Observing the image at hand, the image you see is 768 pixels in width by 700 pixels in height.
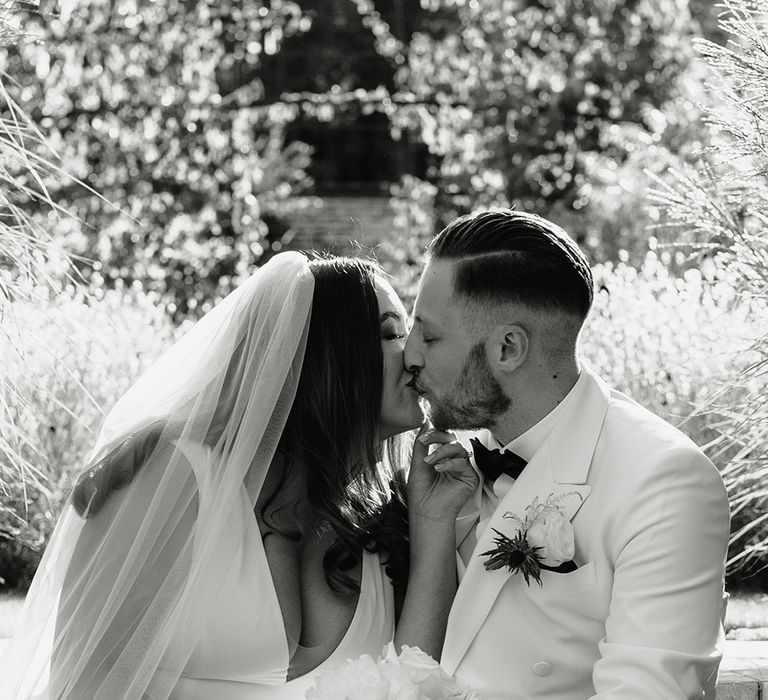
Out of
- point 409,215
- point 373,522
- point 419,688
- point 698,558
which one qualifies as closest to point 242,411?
point 373,522

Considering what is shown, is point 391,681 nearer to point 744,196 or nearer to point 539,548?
point 539,548

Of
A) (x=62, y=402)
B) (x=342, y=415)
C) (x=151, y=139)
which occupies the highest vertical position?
(x=342, y=415)

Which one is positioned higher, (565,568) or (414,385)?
(414,385)

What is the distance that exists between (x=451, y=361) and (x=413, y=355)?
0.52 feet

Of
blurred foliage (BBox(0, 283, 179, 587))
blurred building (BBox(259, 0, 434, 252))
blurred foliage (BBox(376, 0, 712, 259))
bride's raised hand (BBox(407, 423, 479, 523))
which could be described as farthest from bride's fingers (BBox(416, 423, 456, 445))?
blurred foliage (BBox(376, 0, 712, 259))

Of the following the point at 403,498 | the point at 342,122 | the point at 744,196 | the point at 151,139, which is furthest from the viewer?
the point at 342,122

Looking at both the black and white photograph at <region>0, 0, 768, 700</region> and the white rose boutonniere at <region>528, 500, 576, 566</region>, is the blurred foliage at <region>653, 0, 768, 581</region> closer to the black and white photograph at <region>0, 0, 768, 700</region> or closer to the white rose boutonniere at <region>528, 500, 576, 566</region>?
the black and white photograph at <region>0, 0, 768, 700</region>

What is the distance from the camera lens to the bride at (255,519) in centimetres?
294

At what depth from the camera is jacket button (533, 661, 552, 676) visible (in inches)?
110

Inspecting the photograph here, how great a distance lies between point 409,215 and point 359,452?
9218 mm

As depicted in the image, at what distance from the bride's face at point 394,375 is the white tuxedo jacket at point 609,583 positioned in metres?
0.43

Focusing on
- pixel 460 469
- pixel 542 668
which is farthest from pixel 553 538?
pixel 460 469

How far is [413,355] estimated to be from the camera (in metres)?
3.15

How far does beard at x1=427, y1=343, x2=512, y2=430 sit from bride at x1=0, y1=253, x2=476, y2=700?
13 cm
